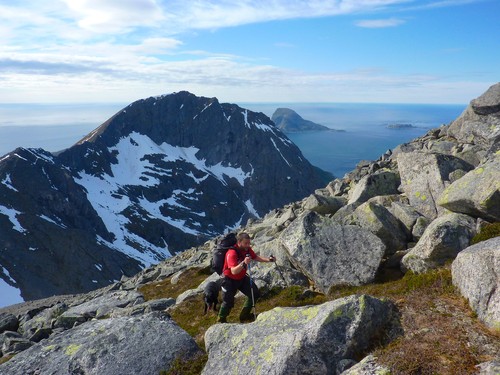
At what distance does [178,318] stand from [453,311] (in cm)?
1241

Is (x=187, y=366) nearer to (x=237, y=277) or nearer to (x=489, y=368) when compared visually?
(x=237, y=277)

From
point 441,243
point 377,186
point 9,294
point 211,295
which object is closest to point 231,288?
point 211,295

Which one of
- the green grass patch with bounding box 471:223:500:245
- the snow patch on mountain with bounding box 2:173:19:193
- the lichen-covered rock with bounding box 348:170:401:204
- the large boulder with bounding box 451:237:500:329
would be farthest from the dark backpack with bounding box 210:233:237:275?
the snow patch on mountain with bounding box 2:173:19:193

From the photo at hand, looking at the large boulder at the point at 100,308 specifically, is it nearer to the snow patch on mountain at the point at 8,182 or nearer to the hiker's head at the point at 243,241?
the hiker's head at the point at 243,241

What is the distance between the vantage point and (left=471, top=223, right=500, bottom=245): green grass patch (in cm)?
1288

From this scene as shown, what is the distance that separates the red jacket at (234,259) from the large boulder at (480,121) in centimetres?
2064

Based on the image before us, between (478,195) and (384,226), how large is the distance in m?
3.88

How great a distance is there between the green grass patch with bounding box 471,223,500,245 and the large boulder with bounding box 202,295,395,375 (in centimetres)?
523

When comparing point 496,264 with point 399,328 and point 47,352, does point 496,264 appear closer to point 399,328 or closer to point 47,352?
point 399,328

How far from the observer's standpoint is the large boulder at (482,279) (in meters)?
9.16

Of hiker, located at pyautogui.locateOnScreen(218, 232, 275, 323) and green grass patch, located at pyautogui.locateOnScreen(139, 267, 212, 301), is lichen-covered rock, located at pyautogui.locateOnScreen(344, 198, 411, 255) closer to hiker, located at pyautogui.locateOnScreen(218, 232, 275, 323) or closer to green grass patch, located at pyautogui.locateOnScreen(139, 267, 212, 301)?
hiker, located at pyautogui.locateOnScreen(218, 232, 275, 323)

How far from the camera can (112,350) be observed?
11125 mm

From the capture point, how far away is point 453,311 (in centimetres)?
995

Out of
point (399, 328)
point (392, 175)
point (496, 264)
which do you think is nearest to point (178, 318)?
point (399, 328)
